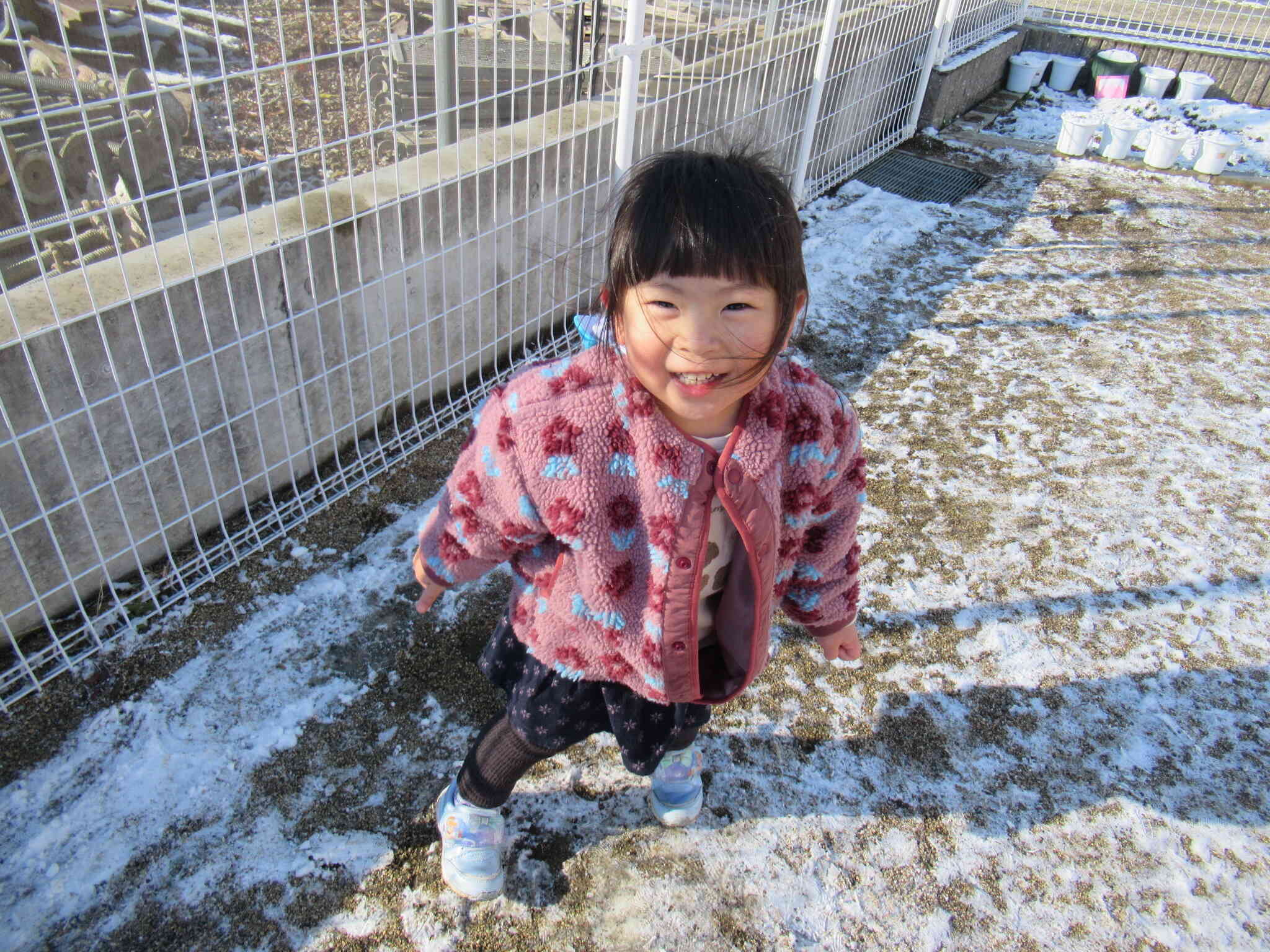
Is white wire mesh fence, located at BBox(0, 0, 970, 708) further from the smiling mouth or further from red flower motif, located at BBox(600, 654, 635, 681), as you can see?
red flower motif, located at BBox(600, 654, 635, 681)

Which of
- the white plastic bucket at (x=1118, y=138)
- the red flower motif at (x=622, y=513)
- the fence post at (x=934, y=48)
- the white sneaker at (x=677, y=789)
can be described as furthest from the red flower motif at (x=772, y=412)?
the white plastic bucket at (x=1118, y=138)

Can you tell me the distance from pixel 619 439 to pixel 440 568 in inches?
15.1

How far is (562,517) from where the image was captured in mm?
1254

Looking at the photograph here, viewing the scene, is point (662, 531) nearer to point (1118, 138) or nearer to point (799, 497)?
point (799, 497)

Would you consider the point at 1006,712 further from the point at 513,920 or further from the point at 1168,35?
the point at 1168,35

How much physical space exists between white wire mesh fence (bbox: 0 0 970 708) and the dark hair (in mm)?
346

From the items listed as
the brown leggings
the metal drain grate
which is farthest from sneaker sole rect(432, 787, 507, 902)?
the metal drain grate

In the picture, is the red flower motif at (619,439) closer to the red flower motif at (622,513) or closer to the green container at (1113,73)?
the red flower motif at (622,513)

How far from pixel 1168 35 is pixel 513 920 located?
791 cm

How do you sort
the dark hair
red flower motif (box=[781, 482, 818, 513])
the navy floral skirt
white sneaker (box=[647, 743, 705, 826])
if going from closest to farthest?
the dark hair → red flower motif (box=[781, 482, 818, 513]) → the navy floral skirt → white sneaker (box=[647, 743, 705, 826])

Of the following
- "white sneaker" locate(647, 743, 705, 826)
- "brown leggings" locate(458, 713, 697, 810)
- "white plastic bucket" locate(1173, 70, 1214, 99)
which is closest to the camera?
"brown leggings" locate(458, 713, 697, 810)

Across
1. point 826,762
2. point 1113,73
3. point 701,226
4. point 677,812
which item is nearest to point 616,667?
point 677,812

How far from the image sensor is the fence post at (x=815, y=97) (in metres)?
3.95

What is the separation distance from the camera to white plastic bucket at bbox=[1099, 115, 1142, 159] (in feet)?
17.5
